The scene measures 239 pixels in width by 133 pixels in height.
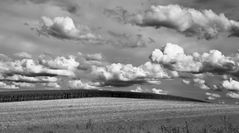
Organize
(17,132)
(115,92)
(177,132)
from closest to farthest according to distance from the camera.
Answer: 1. (177,132)
2. (17,132)
3. (115,92)

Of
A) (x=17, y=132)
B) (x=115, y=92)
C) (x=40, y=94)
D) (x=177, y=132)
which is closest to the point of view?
(x=177, y=132)

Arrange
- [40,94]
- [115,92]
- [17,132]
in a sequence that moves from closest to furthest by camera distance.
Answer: [17,132]
[40,94]
[115,92]

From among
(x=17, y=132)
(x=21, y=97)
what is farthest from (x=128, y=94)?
(x=17, y=132)

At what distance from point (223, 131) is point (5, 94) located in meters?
105

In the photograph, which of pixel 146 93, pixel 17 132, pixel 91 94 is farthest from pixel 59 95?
pixel 17 132

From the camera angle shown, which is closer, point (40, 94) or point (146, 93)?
point (40, 94)

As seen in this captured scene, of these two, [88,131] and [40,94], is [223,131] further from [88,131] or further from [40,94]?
[40,94]

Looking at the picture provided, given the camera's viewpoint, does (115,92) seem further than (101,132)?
Yes

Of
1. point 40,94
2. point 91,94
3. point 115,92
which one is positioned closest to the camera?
point 40,94

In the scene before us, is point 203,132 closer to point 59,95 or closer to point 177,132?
point 177,132

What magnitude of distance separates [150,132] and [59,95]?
105 metres

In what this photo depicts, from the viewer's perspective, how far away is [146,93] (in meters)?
158

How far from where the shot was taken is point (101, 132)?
1741 cm

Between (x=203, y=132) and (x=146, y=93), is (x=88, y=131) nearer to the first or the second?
(x=203, y=132)
